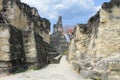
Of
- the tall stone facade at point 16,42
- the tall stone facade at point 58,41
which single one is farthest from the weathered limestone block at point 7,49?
the tall stone facade at point 58,41

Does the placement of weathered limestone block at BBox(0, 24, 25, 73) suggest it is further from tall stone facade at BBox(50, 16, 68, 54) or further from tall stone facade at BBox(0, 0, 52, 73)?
tall stone facade at BBox(50, 16, 68, 54)

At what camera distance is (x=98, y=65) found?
37.5ft

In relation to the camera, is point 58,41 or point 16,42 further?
point 58,41

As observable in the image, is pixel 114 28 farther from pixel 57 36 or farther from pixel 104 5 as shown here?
pixel 57 36

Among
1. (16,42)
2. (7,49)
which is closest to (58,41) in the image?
(16,42)

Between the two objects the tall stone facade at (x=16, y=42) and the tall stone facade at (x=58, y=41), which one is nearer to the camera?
the tall stone facade at (x=16, y=42)

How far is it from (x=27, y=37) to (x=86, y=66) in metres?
5.38

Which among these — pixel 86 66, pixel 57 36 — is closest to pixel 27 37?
pixel 86 66

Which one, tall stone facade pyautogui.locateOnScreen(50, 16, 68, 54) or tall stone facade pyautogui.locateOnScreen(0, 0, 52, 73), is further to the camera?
tall stone facade pyautogui.locateOnScreen(50, 16, 68, 54)

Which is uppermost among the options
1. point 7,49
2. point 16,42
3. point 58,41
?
point 16,42

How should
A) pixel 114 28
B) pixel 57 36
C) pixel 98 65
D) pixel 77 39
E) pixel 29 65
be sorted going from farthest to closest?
pixel 57 36 < pixel 77 39 < pixel 29 65 < pixel 114 28 < pixel 98 65

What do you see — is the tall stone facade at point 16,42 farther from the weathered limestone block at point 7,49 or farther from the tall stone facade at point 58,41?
the tall stone facade at point 58,41

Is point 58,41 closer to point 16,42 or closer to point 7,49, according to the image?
point 16,42

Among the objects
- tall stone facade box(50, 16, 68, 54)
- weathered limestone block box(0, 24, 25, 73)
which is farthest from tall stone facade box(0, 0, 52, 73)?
tall stone facade box(50, 16, 68, 54)
